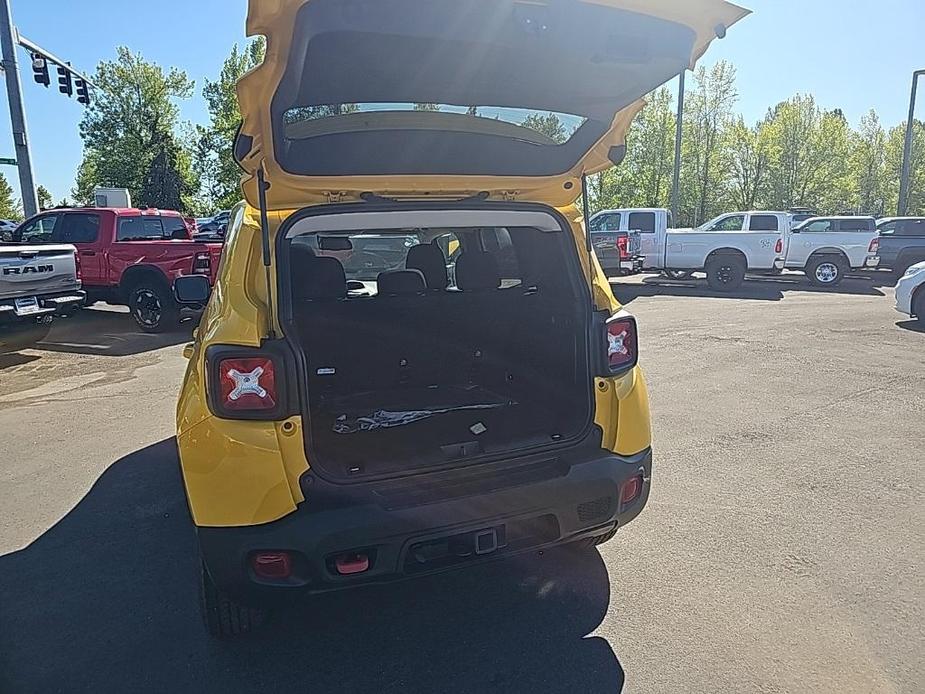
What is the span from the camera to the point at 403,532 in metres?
2.20

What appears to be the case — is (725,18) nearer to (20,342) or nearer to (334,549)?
(334,549)

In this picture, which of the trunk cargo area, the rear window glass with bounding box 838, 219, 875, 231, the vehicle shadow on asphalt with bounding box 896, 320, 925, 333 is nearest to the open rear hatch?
the trunk cargo area

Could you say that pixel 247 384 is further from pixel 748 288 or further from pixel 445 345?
pixel 748 288

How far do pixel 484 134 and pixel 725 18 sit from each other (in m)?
0.99

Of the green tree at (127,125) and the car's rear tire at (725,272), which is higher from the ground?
the green tree at (127,125)

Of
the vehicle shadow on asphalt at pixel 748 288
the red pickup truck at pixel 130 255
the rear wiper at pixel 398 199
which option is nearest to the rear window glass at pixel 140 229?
the red pickup truck at pixel 130 255

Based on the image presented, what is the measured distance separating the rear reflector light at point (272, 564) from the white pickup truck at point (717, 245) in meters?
14.9

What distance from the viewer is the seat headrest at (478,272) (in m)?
3.54

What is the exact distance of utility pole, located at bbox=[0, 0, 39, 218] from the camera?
532 inches

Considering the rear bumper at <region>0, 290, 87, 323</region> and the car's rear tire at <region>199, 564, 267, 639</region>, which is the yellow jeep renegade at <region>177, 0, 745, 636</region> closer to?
the car's rear tire at <region>199, 564, 267, 639</region>

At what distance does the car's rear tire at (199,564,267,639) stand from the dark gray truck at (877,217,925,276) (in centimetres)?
1942

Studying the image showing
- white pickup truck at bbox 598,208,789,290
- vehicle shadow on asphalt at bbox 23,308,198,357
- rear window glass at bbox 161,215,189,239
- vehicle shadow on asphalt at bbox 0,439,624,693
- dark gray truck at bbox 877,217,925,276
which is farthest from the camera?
dark gray truck at bbox 877,217,925,276

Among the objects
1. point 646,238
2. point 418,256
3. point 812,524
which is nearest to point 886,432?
point 812,524

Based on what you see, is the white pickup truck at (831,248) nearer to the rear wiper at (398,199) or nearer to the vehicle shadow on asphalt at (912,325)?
the vehicle shadow on asphalt at (912,325)
